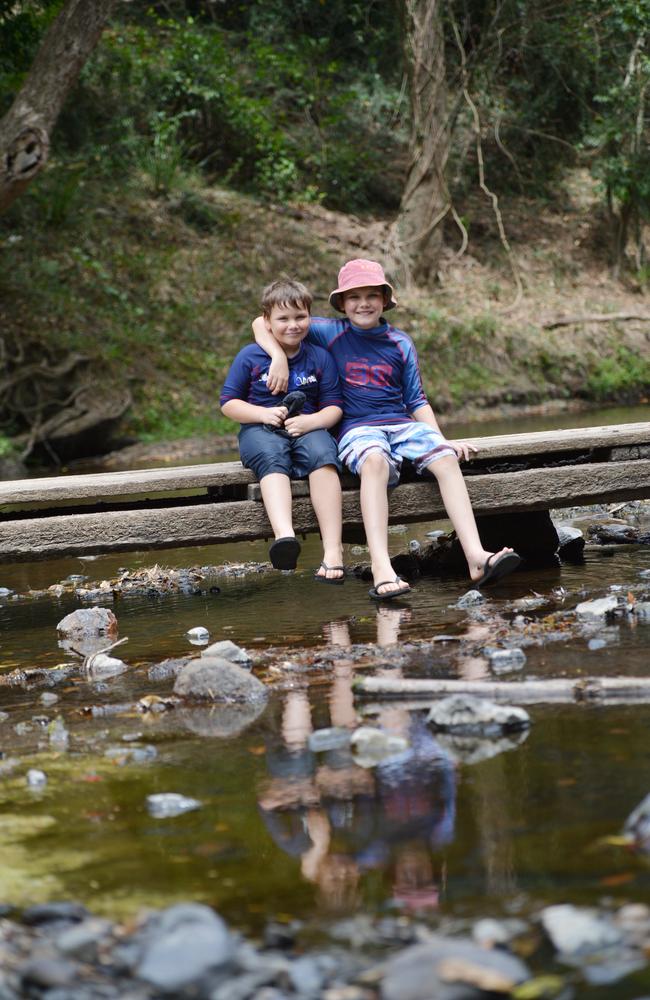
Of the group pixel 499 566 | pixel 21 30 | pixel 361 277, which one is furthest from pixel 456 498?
pixel 21 30

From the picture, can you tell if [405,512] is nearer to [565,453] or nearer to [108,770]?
[565,453]

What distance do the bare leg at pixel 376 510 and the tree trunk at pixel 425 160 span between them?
575 inches

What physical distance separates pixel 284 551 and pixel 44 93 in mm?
8223

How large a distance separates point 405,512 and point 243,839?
3.15 meters

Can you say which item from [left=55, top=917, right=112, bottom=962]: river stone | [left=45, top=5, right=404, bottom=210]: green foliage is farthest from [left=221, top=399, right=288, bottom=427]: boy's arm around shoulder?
[left=45, top=5, right=404, bottom=210]: green foliage

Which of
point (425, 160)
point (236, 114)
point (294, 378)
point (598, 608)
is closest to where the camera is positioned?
point (598, 608)

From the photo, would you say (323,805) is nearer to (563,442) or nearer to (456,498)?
(456,498)

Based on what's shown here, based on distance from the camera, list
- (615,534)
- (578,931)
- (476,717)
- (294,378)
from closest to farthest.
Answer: (578,931)
(476,717)
(294,378)
(615,534)

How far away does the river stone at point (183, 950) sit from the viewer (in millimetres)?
1936

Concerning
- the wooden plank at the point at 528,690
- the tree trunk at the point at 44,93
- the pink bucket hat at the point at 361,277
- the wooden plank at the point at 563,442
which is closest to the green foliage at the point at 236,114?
the tree trunk at the point at 44,93

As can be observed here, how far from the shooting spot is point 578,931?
1.99 m

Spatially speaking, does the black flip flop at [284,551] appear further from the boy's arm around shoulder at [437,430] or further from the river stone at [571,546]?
the river stone at [571,546]

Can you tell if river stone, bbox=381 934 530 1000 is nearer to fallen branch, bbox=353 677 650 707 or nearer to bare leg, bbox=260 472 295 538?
fallen branch, bbox=353 677 650 707

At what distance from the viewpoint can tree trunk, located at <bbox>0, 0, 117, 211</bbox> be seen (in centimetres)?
1109
